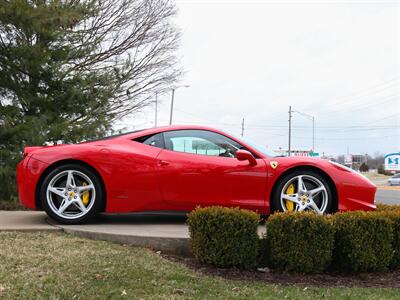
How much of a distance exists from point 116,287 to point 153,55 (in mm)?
10780

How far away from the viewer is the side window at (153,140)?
18.7 feet

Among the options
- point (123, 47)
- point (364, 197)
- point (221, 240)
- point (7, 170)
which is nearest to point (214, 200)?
point (221, 240)

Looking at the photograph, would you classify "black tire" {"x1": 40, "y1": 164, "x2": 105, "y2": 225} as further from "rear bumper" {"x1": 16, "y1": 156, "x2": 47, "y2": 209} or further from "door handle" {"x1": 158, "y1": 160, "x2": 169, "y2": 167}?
"door handle" {"x1": 158, "y1": 160, "x2": 169, "y2": 167}

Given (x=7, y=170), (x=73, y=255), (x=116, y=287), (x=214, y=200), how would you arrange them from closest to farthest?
(x=116, y=287) < (x=73, y=255) < (x=214, y=200) < (x=7, y=170)

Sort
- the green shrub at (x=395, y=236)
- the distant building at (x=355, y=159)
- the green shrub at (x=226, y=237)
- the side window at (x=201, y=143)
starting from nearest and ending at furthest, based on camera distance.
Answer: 1. the green shrub at (x=226, y=237)
2. the green shrub at (x=395, y=236)
3. the side window at (x=201, y=143)
4. the distant building at (x=355, y=159)

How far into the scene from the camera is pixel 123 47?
1311cm

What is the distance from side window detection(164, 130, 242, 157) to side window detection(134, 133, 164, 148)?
6cm

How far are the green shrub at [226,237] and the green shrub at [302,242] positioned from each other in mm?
213

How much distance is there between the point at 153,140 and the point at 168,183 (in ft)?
2.07

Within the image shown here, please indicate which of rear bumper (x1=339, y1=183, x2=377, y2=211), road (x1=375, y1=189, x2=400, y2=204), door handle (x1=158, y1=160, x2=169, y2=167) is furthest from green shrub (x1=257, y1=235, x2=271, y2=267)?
road (x1=375, y1=189, x2=400, y2=204)

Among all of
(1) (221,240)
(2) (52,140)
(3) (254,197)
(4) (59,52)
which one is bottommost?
(1) (221,240)

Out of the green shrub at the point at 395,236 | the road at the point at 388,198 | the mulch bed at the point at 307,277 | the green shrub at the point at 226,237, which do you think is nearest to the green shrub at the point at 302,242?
the mulch bed at the point at 307,277

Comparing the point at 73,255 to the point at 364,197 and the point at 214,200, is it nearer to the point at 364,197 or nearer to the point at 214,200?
the point at 214,200

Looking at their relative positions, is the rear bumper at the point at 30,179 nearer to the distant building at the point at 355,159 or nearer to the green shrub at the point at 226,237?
the green shrub at the point at 226,237
